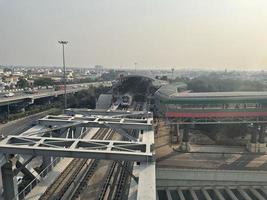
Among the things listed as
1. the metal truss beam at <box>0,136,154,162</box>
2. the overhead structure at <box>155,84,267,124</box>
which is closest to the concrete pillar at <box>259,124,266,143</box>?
the overhead structure at <box>155,84,267,124</box>

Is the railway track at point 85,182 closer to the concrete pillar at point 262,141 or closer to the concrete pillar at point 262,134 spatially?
the concrete pillar at point 262,141

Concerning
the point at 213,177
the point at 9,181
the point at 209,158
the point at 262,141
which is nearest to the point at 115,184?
the point at 9,181

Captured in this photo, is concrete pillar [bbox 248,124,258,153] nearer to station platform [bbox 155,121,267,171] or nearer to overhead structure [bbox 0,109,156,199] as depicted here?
station platform [bbox 155,121,267,171]

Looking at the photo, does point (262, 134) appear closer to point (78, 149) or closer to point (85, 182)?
point (85, 182)

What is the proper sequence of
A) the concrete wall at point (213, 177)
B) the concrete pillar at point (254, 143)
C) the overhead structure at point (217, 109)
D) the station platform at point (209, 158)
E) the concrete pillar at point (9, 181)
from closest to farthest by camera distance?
the concrete pillar at point (9, 181), the concrete wall at point (213, 177), the station platform at point (209, 158), the concrete pillar at point (254, 143), the overhead structure at point (217, 109)

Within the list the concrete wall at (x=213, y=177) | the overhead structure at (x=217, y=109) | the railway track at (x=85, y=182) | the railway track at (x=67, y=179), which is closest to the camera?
the railway track at (x=67, y=179)

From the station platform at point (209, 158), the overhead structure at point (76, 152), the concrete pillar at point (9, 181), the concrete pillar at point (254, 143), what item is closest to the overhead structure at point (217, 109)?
the concrete pillar at point (254, 143)

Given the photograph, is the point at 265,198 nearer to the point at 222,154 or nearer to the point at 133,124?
the point at 222,154
